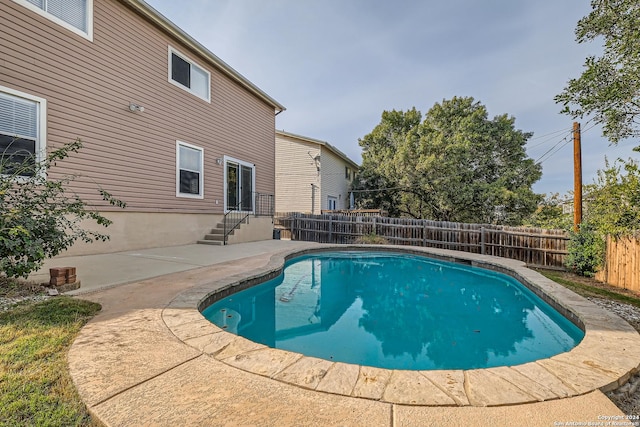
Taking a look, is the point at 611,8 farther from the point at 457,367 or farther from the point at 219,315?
the point at 219,315

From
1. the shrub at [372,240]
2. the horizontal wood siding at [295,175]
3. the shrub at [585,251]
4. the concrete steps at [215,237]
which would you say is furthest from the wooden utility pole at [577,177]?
the horizontal wood siding at [295,175]

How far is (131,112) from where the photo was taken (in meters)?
6.80

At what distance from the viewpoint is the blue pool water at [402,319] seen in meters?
3.23

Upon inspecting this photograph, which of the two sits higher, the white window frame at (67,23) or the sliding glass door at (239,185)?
the white window frame at (67,23)

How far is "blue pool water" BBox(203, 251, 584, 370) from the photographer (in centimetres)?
323

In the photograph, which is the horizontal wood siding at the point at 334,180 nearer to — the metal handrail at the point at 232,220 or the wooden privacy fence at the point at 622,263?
the metal handrail at the point at 232,220

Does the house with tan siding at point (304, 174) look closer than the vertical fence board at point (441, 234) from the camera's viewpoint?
No

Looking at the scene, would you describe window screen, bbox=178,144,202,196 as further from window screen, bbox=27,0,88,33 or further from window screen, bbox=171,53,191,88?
window screen, bbox=27,0,88,33

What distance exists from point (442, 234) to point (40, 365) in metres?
10.5

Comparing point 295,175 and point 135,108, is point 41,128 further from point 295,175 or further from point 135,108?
point 295,175

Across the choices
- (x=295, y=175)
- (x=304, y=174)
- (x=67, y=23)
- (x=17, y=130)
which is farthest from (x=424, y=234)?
(x=67, y=23)

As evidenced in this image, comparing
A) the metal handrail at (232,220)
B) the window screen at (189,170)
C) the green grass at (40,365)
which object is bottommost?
the green grass at (40,365)

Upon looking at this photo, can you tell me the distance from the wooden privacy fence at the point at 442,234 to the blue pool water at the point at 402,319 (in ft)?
8.21

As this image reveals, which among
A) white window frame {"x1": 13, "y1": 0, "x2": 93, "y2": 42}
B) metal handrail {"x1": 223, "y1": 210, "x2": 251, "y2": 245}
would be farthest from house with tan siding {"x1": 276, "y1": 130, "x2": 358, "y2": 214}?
white window frame {"x1": 13, "y1": 0, "x2": 93, "y2": 42}
